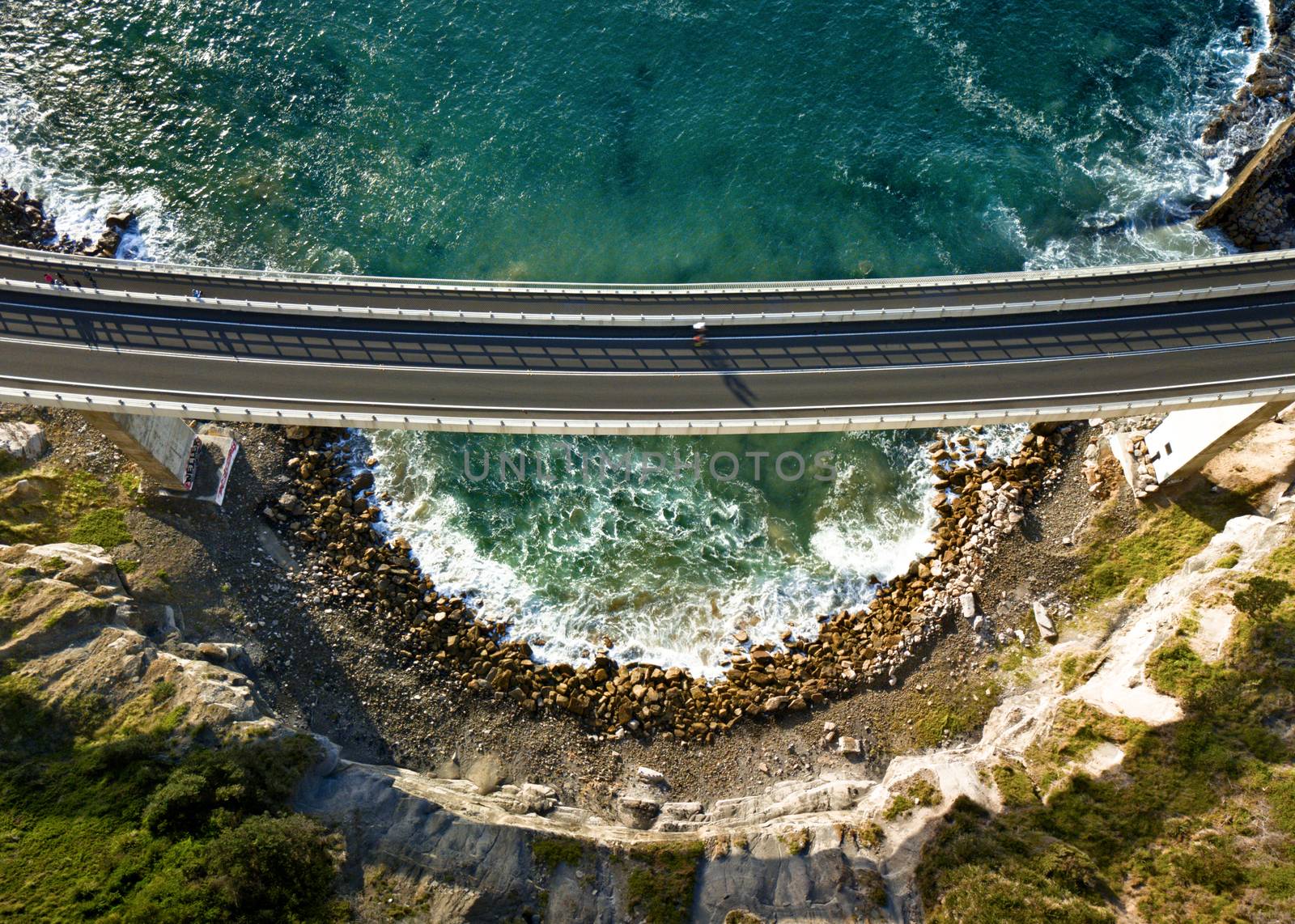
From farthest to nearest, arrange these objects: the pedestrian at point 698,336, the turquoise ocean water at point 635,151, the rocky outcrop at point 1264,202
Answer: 1. the rocky outcrop at point 1264,202
2. the turquoise ocean water at point 635,151
3. the pedestrian at point 698,336

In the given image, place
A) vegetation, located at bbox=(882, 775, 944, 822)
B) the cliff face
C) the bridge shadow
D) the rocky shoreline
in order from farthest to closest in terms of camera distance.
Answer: the rocky shoreline
the bridge shadow
vegetation, located at bbox=(882, 775, 944, 822)
the cliff face

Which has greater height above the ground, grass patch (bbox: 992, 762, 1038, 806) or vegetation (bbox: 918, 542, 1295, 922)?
vegetation (bbox: 918, 542, 1295, 922)

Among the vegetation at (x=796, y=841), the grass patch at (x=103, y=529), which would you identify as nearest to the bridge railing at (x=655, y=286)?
the grass patch at (x=103, y=529)

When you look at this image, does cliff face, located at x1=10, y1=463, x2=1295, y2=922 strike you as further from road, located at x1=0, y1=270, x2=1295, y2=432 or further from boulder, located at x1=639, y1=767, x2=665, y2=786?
road, located at x1=0, y1=270, x2=1295, y2=432

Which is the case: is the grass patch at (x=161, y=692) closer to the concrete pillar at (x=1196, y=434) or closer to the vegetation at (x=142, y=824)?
the vegetation at (x=142, y=824)

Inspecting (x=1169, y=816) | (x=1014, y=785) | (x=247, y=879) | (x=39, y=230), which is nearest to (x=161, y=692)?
(x=247, y=879)

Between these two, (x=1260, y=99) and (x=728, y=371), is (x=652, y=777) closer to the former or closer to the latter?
(x=728, y=371)

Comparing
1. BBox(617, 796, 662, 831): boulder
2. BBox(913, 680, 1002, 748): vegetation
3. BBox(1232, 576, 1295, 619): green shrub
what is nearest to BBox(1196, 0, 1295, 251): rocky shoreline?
BBox(1232, 576, 1295, 619): green shrub

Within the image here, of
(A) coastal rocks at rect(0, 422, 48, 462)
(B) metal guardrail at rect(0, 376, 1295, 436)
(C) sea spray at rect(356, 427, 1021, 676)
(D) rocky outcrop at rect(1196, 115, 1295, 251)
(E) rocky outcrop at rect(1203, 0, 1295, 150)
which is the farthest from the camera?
(E) rocky outcrop at rect(1203, 0, 1295, 150)
